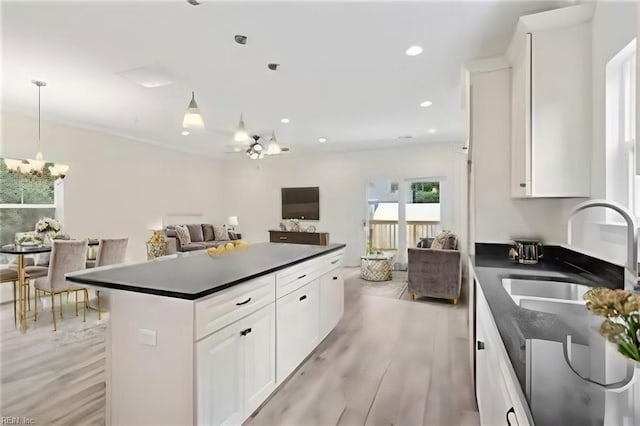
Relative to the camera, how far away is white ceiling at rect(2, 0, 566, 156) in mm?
2322

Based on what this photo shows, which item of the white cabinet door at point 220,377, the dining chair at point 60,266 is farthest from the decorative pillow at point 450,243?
the dining chair at point 60,266

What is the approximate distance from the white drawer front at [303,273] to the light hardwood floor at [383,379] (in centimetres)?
70

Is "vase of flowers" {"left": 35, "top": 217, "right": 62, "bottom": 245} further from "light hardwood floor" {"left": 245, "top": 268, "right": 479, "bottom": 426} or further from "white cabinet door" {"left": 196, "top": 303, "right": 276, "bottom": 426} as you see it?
"light hardwood floor" {"left": 245, "top": 268, "right": 479, "bottom": 426}

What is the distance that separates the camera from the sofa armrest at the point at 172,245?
6.92m

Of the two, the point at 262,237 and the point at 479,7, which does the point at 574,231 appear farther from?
the point at 262,237

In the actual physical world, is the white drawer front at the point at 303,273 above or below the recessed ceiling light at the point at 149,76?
below

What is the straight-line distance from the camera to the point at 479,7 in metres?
2.22

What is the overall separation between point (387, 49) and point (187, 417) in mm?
2993

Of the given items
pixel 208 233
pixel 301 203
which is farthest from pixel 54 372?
pixel 301 203

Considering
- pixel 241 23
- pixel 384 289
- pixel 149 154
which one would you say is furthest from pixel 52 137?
pixel 384 289

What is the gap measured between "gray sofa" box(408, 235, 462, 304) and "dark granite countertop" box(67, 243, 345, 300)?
2.41 m

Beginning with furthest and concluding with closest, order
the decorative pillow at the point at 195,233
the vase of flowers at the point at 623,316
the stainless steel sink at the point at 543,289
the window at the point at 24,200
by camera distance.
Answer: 1. the decorative pillow at the point at 195,233
2. the window at the point at 24,200
3. the stainless steel sink at the point at 543,289
4. the vase of flowers at the point at 623,316

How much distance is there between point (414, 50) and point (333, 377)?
2.82 meters

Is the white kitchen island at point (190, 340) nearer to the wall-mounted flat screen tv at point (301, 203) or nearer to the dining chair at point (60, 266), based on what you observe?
the dining chair at point (60, 266)
